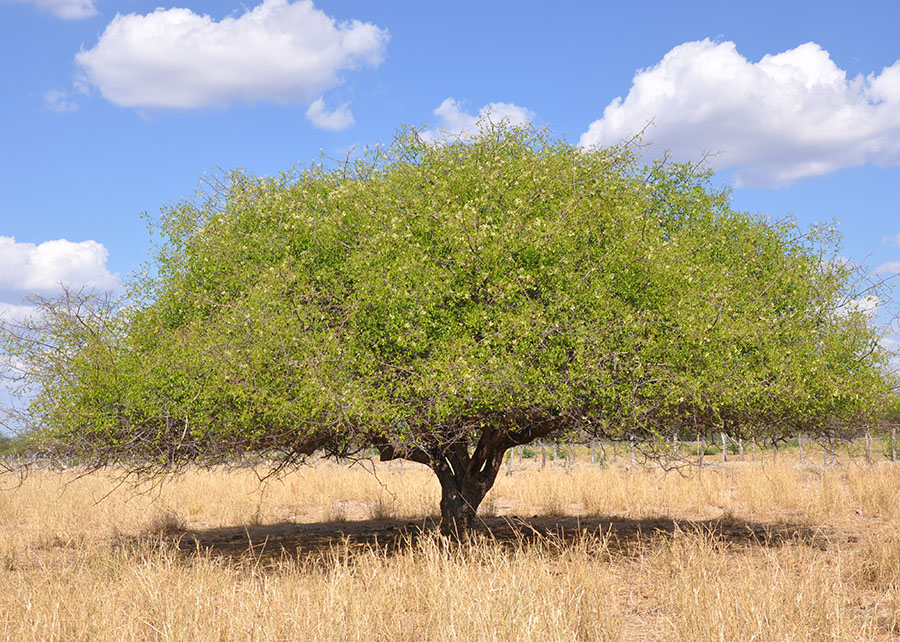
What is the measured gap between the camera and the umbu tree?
1038 cm

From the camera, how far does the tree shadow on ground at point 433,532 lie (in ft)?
48.9

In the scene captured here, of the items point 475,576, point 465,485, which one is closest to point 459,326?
point 475,576

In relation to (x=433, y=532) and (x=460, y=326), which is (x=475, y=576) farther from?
(x=433, y=532)

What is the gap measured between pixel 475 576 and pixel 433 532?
6560 mm

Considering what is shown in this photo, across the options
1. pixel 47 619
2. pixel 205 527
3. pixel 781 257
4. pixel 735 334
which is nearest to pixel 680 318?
pixel 735 334

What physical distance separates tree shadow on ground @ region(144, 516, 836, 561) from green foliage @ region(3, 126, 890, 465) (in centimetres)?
299

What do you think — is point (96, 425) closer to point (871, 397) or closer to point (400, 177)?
point (400, 177)

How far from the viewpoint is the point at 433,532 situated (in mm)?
15477

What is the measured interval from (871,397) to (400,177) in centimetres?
832

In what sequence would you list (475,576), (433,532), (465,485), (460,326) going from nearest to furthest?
(475,576), (460,326), (465,485), (433,532)

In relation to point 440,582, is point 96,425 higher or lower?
higher

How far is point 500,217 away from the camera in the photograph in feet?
37.0

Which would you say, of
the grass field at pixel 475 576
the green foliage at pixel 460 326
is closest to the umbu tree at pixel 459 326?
the green foliage at pixel 460 326

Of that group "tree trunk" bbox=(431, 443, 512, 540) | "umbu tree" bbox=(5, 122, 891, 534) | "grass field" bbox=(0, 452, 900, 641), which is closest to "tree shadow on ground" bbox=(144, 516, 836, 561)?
"grass field" bbox=(0, 452, 900, 641)
